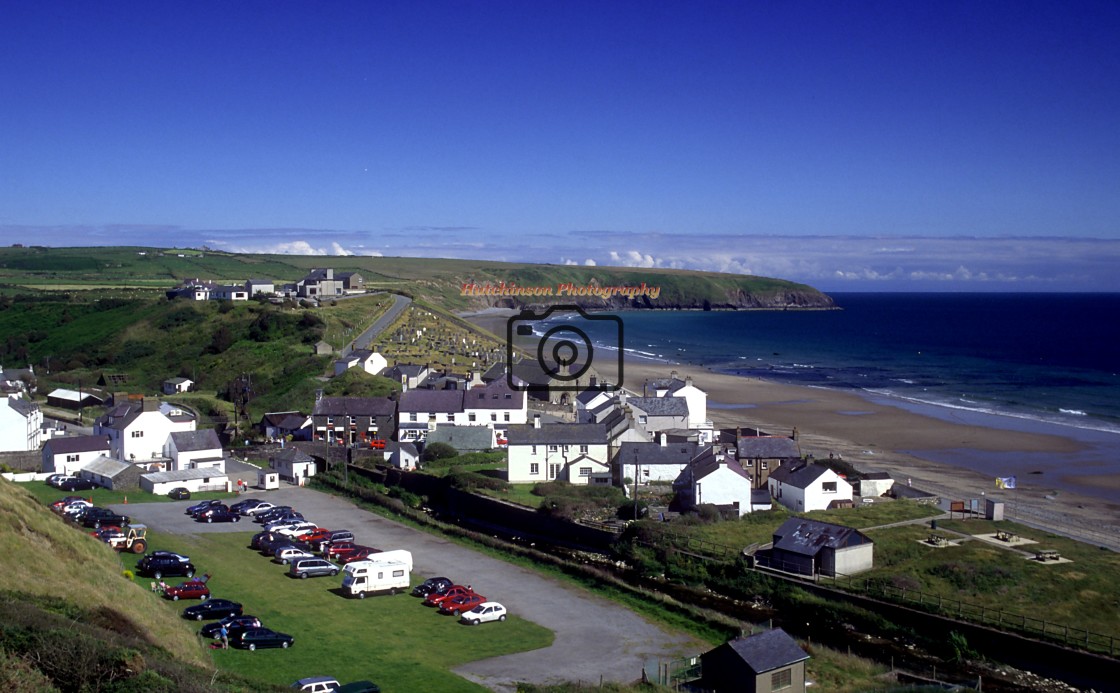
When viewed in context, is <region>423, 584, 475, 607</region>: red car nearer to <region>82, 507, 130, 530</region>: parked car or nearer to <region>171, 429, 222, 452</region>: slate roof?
<region>82, 507, 130, 530</region>: parked car

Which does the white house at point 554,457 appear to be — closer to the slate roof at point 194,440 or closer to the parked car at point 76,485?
the slate roof at point 194,440

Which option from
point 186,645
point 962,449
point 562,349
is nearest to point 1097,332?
point 562,349

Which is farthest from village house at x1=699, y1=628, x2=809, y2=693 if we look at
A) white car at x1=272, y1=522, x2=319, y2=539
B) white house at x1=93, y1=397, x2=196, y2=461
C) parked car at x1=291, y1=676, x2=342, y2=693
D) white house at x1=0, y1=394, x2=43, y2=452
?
white house at x1=0, y1=394, x2=43, y2=452

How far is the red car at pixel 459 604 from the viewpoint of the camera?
2184cm

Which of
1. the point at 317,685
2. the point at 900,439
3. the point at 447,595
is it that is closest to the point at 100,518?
the point at 447,595

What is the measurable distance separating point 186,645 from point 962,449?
3701 cm

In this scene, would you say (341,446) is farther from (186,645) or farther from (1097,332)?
(1097,332)

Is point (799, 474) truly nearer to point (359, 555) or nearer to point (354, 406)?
point (359, 555)

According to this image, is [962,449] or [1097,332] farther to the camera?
[1097,332]

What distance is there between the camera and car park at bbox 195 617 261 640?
61.9 feet

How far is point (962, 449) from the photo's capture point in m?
43.2

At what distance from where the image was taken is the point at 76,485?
3366 cm

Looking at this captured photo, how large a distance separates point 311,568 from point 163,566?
367 centimetres

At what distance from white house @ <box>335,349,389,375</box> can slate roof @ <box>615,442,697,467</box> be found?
24.9 metres
